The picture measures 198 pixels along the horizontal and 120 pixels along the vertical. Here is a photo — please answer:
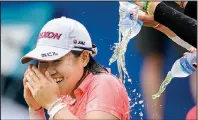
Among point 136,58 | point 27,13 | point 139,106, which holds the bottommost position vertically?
point 139,106

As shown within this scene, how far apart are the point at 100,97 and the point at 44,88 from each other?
0.43 ft

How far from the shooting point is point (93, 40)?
154cm

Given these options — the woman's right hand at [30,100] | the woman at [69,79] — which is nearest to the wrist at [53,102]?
the woman at [69,79]

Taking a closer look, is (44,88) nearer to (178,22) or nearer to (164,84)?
(178,22)

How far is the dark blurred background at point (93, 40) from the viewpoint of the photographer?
1.54 meters

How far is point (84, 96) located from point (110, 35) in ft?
1.91

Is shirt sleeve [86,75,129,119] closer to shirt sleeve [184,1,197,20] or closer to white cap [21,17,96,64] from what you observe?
white cap [21,17,96,64]

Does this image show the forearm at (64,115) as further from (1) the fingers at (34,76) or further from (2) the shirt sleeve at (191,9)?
(2) the shirt sleeve at (191,9)

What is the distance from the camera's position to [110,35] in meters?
1.55

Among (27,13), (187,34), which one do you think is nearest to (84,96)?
(187,34)

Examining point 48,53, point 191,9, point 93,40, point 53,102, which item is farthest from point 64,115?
point 93,40

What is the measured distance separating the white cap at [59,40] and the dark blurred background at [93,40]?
53 cm

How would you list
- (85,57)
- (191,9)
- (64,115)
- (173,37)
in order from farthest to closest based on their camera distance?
(173,37) < (191,9) < (85,57) < (64,115)

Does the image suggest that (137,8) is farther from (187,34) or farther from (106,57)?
(187,34)
